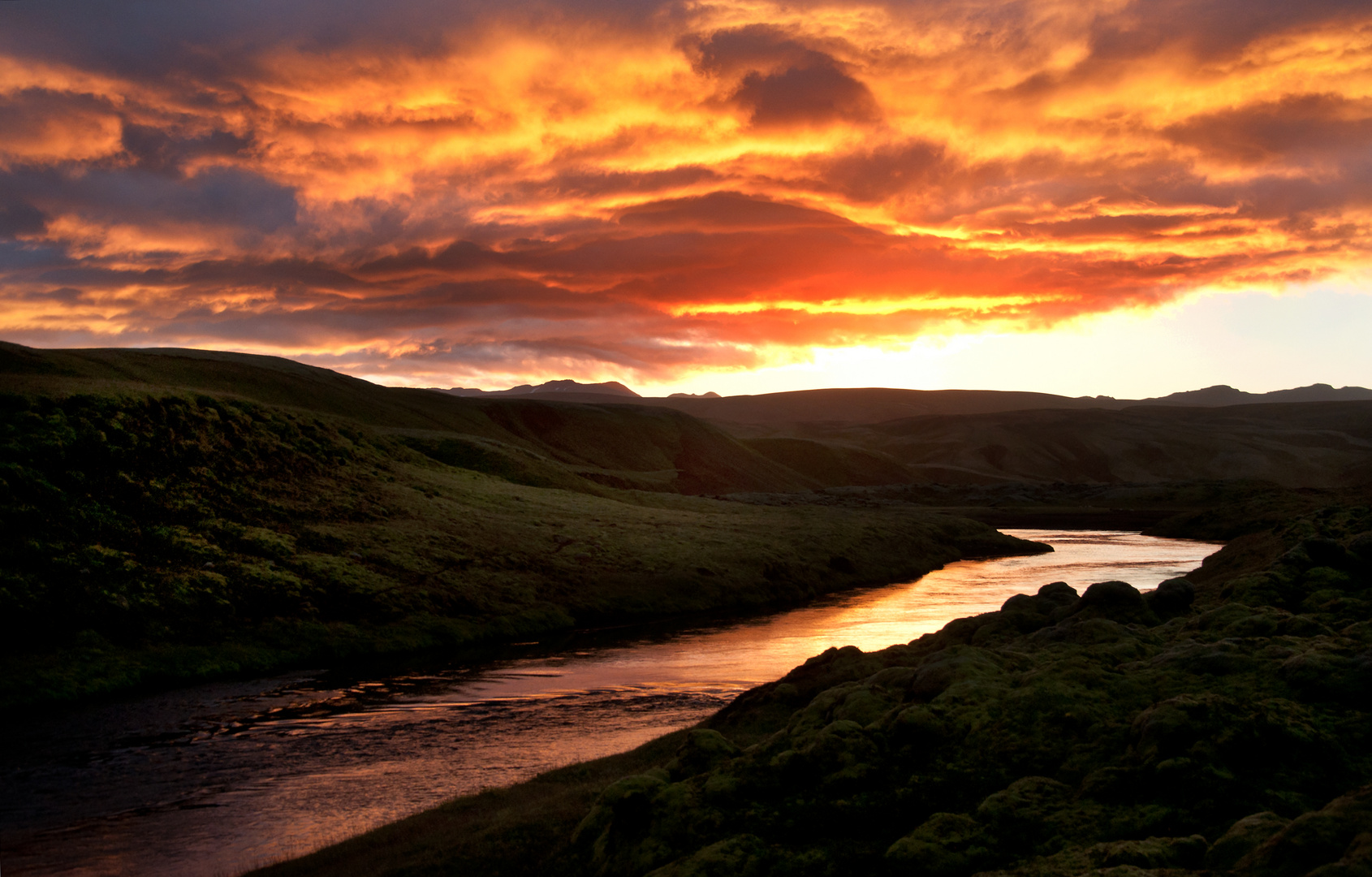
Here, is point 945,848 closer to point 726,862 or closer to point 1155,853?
point 1155,853

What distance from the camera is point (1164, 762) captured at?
15477 mm

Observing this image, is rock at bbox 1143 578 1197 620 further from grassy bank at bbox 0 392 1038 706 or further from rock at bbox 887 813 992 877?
grassy bank at bbox 0 392 1038 706

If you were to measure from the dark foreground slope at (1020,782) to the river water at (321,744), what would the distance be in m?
3.53

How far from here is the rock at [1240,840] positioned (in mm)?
11828

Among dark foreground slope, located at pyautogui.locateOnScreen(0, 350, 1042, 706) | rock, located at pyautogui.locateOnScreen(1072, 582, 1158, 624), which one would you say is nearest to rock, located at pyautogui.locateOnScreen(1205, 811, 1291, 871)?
rock, located at pyautogui.locateOnScreen(1072, 582, 1158, 624)

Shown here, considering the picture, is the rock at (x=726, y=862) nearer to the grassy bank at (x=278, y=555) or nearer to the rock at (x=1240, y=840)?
the rock at (x=1240, y=840)

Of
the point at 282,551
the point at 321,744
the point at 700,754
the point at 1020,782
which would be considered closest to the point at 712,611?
the point at 282,551

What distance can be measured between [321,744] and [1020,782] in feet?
77.9

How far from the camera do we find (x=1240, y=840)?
39.5 feet

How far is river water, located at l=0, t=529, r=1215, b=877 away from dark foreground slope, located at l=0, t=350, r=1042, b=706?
4.80 meters

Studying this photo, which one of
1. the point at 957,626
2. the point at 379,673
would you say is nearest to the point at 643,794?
the point at 957,626

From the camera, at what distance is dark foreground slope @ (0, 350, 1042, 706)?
137 feet

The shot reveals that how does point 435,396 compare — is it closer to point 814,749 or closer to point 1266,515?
point 1266,515

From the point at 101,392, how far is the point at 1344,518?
69.8m
